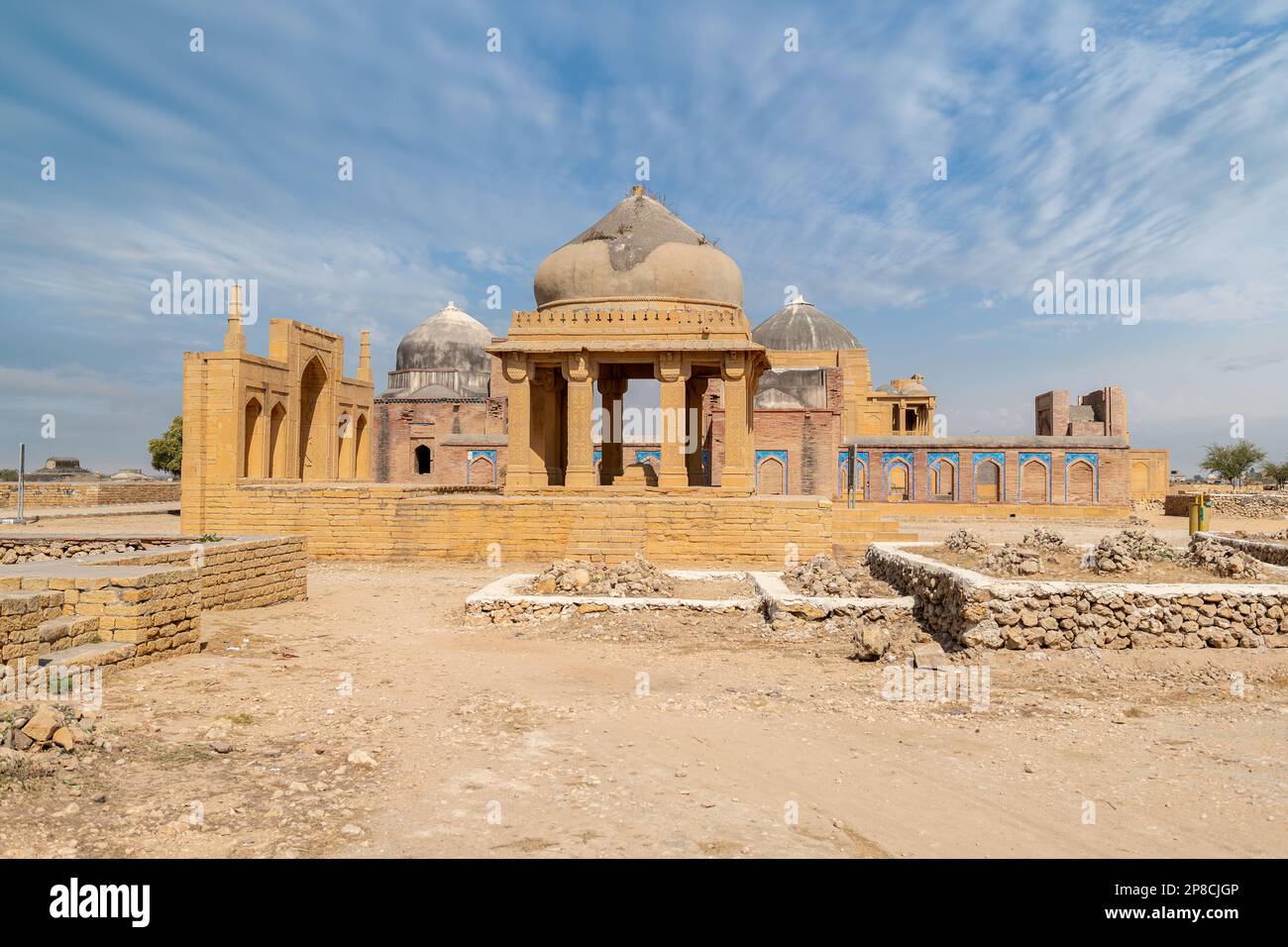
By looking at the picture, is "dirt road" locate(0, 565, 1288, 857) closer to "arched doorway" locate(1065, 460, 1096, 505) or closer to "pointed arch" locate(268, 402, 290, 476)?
"pointed arch" locate(268, 402, 290, 476)

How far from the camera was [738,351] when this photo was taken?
17.4m

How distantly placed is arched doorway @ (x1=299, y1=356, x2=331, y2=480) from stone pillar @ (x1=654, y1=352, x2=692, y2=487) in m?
11.3

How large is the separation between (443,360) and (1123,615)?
36.3 meters

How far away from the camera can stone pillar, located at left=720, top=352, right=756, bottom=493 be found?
56.9ft

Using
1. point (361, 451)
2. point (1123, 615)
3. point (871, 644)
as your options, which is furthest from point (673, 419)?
point (361, 451)

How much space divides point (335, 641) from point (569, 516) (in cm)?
732

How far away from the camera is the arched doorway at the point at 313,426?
24062 mm

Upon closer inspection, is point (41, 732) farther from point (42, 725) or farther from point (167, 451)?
point (167, 451)

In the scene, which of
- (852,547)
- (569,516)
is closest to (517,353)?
(569,516)

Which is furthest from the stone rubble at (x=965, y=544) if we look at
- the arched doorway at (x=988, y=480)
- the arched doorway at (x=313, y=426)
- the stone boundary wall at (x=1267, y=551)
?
the arched doorway at (x=988, y=480)

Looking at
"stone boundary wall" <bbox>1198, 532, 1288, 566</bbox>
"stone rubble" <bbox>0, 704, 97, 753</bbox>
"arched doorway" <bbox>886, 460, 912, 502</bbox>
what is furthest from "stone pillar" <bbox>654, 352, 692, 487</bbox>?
"arched doorway" <bbox>886, 460, 912, 502</bbox>
